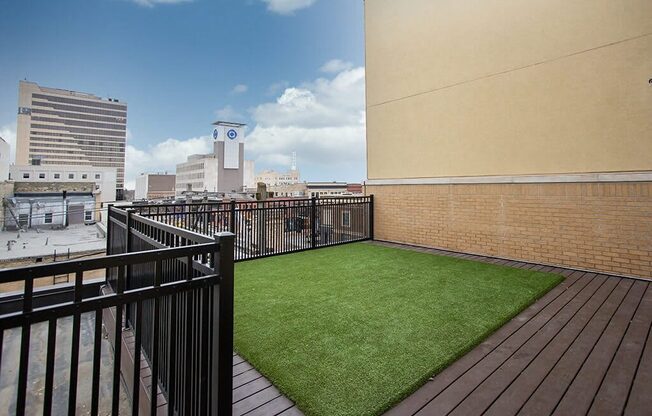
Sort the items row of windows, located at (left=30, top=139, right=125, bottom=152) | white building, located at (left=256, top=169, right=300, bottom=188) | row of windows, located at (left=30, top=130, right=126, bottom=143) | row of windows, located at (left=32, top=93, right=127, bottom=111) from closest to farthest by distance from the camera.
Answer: row of windows, located at (left=32, top=93, right=127, bottom=111) < row of windows, located at (left=30, top=130, right=126, bottom=143) < row of windows, located at (left=30, top=139, right=125, bottom=152) < white building, located at (left=256, top=169, right=300, bottom=188)

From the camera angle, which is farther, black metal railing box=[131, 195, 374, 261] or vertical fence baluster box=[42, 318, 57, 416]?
black metal railing box=[131, 195, 374, 261]

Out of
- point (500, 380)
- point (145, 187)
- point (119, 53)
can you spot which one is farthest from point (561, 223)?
point (145, 187)

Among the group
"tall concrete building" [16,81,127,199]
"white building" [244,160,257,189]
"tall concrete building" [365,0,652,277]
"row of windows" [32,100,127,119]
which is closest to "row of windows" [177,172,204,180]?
"white building" [244,160,257,189]

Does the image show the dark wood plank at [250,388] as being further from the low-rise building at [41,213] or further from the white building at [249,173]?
the white building at [249,173]

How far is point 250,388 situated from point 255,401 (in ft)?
0.51

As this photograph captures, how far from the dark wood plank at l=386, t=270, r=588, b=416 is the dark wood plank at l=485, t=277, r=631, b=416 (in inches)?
11.5

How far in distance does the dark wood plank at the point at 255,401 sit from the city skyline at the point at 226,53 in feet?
23.6

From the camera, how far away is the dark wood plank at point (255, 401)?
1.89 metres

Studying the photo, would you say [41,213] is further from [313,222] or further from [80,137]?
[80,137]

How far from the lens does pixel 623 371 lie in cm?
225

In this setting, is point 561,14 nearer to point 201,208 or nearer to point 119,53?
point 201,208

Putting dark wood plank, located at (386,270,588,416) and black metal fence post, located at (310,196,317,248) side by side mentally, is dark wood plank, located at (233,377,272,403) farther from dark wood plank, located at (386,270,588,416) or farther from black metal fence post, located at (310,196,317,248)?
black metal fence post, located at (310,196,317,248)

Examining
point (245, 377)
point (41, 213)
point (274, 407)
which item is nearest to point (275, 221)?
point (245, 377)

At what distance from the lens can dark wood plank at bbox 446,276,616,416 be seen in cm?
194
